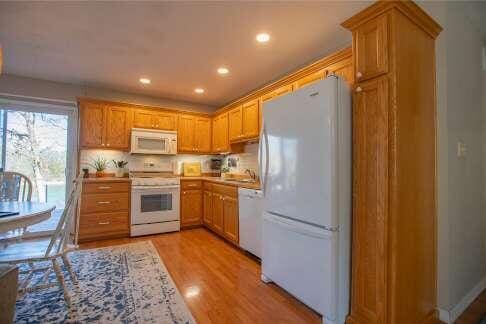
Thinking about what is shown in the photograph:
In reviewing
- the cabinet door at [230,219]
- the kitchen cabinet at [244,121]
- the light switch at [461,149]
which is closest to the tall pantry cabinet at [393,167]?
the light switch at [461,149]

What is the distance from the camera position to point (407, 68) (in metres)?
1.60

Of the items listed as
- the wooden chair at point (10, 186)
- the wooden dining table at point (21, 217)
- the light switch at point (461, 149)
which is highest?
the light switch at point (461, 149)

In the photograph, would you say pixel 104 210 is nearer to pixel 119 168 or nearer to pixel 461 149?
pixel 119 168

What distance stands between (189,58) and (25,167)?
317 centimetres

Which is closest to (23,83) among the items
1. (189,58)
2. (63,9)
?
(63,9)

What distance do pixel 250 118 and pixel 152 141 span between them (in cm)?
190

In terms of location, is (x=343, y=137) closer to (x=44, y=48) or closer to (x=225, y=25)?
(x=225, y=25)

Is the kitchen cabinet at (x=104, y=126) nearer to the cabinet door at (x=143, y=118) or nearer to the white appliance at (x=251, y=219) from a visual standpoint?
the cabinet door at (x=143, y=118)

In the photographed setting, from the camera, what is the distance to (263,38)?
8.05 feet

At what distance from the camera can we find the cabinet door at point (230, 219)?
3.25 metres

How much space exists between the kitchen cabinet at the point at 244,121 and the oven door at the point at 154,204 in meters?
1.40

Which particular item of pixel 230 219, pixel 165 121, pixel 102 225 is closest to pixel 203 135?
pixel 165 121

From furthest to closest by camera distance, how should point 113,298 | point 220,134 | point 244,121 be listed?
point 220,134
point 244,121
point 113,298

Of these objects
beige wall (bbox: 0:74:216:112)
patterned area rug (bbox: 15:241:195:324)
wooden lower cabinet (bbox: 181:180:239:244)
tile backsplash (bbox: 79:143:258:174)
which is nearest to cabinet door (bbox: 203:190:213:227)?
wooden lower cabinet (bbox: 181:180:239:244)
